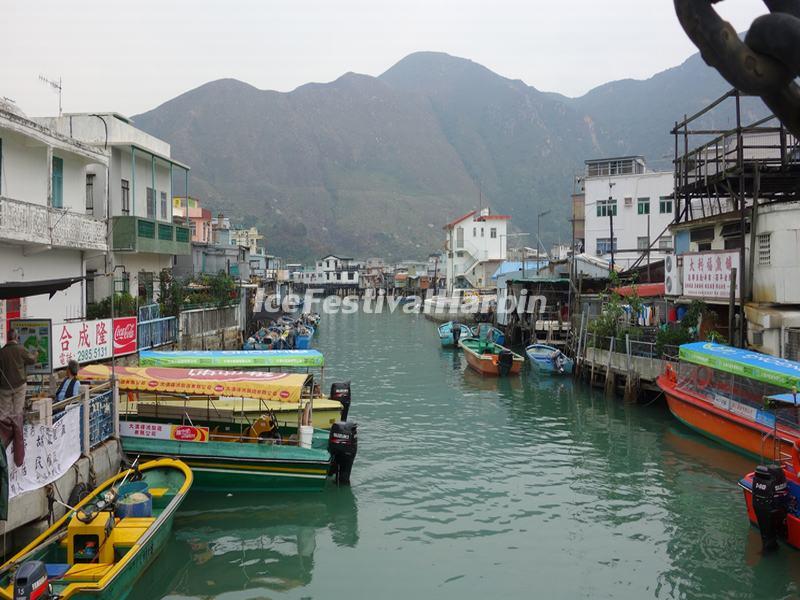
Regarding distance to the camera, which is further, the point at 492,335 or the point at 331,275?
the point at 331,275

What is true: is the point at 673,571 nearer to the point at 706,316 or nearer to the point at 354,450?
the point at 354,450

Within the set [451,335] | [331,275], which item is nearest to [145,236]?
[451,335]

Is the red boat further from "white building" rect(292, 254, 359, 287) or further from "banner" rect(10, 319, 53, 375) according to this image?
"white building" rect(292, 254, 359, 287)

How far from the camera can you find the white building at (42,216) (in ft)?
58.7

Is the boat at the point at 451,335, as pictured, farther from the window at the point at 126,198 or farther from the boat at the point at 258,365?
the boat at the point at 258,365

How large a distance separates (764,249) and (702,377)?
17.3 ft

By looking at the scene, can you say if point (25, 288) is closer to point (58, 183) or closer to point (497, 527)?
point (497, 527)

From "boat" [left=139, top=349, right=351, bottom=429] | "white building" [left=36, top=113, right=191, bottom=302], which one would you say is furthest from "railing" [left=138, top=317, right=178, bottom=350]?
"boat" [left=139, top=349, right=351, bottom=429]

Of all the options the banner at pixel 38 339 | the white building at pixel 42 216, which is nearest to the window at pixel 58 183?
the white building at pixel 42 216

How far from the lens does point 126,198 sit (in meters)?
29.1

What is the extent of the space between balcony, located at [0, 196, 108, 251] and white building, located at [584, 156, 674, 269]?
1743 inches

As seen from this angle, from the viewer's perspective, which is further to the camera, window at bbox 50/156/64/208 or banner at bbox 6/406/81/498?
window at bbox 50/156/64/208

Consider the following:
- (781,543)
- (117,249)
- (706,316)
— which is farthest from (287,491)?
(706,316)

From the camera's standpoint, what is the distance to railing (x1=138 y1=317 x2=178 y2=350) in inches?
1004
